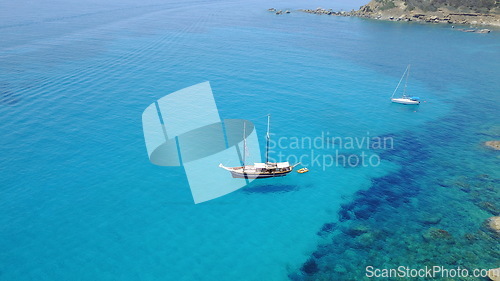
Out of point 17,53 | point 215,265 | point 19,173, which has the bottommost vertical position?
point 215,265

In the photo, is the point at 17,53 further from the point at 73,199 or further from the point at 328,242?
the point at 328,242

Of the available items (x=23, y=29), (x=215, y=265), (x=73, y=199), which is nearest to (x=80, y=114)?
(x=73, y=199)

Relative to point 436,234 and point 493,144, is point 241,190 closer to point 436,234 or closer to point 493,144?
point 436,234

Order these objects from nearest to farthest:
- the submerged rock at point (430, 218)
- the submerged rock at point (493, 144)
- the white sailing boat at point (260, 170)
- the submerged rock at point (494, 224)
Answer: the submerged rock at point (494, 224), the submerged rock at point (430, 218), the white sailing boat at point (260, 170), the submerged rock at point (493, 144)

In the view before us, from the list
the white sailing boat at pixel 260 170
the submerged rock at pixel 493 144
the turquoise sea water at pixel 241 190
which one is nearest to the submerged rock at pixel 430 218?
the turquoise sea water at pixel 241 190

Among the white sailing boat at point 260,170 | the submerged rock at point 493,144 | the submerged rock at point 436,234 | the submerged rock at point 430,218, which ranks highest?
the white sailing boat at point 260,170

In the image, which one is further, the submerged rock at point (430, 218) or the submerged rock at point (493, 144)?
the submerged rock at point (493, 144)

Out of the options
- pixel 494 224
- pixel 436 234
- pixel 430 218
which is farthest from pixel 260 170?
pixel 494 224

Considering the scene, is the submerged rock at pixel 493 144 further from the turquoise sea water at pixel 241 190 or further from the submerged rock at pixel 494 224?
the submerged rock at pixel 494 224
